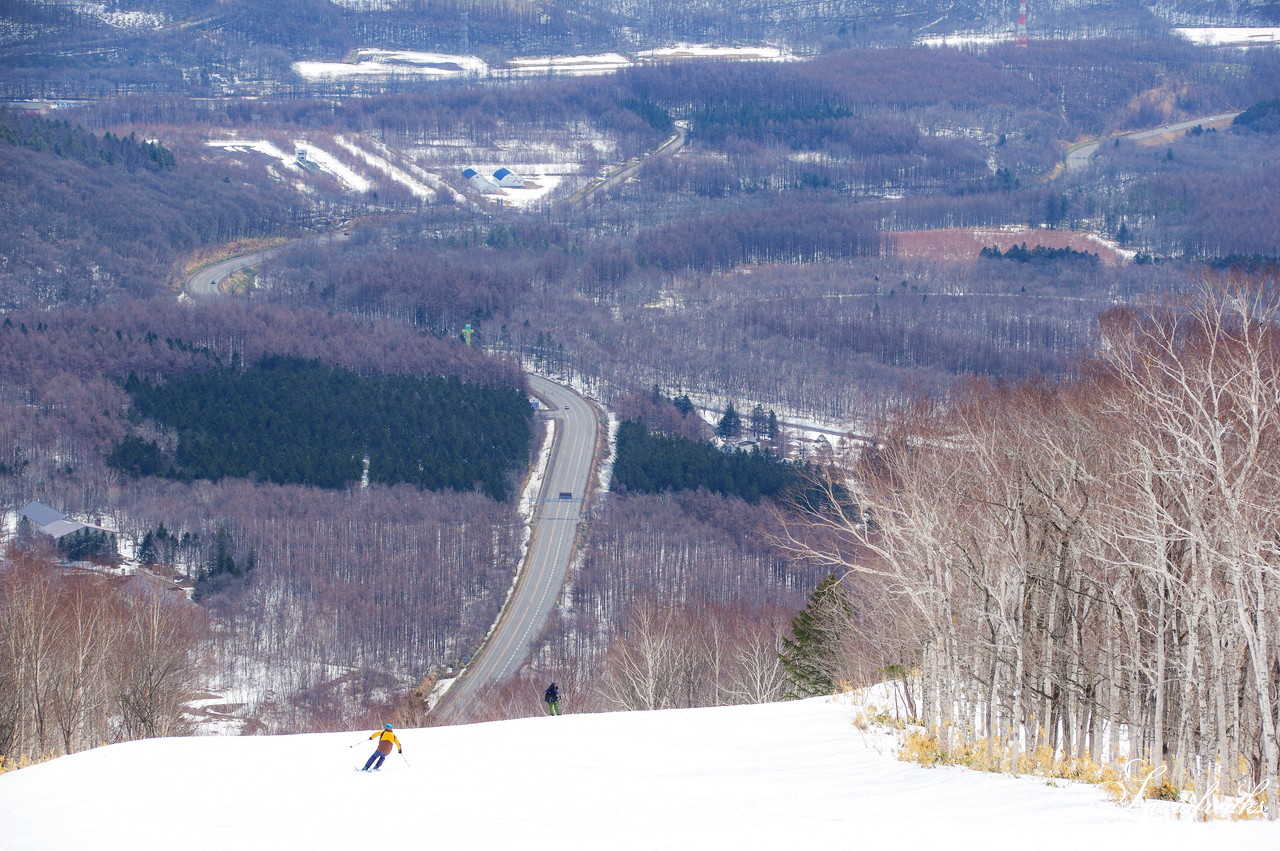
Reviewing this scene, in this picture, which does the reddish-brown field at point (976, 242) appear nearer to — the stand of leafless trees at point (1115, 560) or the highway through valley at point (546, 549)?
the highway through valley at point (546, 549)

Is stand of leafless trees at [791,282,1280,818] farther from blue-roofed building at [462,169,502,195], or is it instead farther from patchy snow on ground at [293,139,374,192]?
patchy snow on ground at [293,139,374,192]

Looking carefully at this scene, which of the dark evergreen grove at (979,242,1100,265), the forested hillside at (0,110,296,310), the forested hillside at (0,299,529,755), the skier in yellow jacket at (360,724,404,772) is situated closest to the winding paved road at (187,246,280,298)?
the forested hillside at (0,110,296,310)

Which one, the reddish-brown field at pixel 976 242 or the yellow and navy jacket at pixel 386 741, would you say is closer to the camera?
the yellow and navy jacket at pixel 386 741

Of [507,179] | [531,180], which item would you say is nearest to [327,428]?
[507,179]

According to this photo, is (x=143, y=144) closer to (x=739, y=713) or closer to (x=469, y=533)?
(x=469, y=533)

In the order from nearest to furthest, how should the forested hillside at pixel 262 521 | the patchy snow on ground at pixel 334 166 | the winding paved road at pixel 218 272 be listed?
the forested hillside at pixel 262 521 → the winding paved road at pixel 218 272 → the patchy snow on ground at pixel 334 166

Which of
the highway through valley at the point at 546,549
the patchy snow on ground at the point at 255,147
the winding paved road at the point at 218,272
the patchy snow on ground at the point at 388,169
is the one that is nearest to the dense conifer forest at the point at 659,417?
the patchy snow on ground at the point at 388,169
